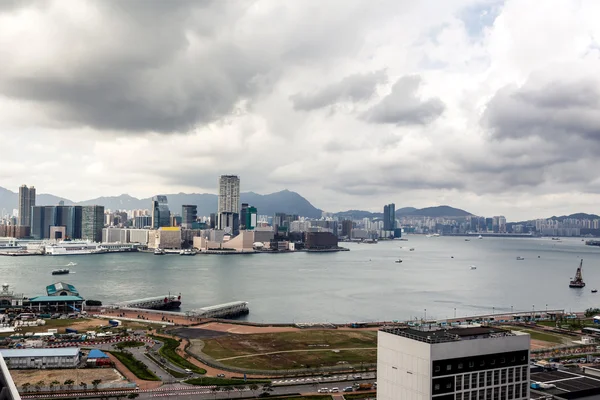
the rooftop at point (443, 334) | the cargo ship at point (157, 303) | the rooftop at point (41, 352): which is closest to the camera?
the rooftop at point (443, 334)

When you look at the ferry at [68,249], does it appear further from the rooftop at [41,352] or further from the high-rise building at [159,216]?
the rooftop at [41,352]

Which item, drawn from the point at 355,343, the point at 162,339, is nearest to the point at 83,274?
the point at 162,339

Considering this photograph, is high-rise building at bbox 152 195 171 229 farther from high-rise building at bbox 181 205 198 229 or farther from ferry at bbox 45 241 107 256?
ferry at bbox 45 241 107 256

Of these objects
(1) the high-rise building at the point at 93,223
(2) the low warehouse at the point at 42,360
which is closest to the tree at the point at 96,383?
(2) the low warehouse at the point at 42,360

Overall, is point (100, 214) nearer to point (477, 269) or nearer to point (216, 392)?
point (477, 269)

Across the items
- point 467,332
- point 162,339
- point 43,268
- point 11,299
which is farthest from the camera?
point 43,268
